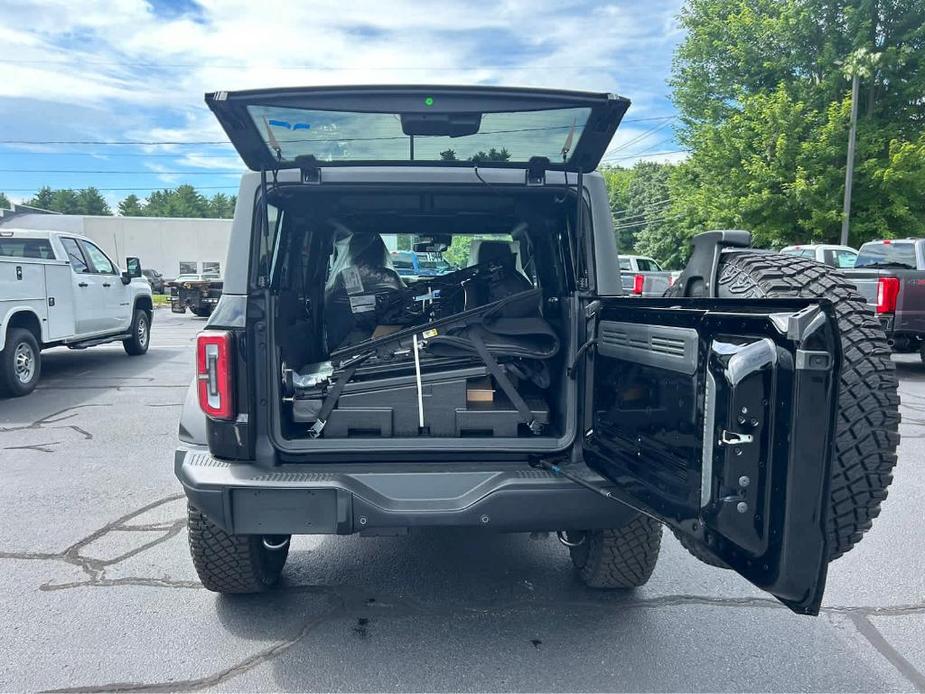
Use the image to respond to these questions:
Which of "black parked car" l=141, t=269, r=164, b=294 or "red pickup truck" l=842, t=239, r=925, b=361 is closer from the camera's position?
"red pickup truck" l=842, t=239, r=925, b=361

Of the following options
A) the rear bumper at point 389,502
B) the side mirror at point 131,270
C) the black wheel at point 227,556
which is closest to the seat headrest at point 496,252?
the rear bumper at point 389,502

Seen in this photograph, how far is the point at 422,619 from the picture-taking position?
3.11 m

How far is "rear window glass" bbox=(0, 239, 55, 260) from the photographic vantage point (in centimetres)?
973

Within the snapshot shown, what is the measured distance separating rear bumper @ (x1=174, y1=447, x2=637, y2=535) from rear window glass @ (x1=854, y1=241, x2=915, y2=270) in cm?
1086

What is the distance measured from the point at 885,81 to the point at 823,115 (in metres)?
2.09

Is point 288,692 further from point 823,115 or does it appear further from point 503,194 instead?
point 823,115

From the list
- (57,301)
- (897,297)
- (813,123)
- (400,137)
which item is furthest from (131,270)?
A: (813,123)

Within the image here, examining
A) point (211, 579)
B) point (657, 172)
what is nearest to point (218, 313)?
point (211, 579)

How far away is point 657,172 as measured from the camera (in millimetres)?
57875

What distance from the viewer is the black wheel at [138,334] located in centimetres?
1199

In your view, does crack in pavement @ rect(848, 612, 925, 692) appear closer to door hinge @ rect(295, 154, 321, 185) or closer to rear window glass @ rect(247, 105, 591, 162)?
rear window glass @ rect(247, 105, 591, 162)

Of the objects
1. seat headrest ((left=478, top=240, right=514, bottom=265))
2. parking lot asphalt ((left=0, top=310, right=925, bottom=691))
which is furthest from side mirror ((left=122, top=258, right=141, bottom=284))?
seat headrest ((left=478, top=240, right=514, bottom=265))

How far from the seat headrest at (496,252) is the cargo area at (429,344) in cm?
11

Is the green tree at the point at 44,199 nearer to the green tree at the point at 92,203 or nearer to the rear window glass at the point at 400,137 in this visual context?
the green tree at the point at 92,203
